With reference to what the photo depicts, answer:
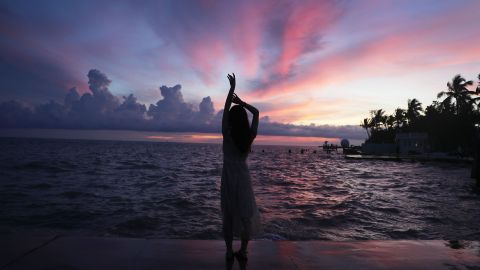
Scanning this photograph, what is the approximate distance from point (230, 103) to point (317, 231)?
6.70m

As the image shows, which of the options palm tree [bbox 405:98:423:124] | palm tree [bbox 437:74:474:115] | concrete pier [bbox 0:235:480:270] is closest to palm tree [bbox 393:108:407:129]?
palm tree [bbox 405:98:423:124]

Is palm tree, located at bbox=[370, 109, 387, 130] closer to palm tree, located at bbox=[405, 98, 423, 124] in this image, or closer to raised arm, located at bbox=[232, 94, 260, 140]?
palm tree, located at bbox=[405, 98, 423, 124]

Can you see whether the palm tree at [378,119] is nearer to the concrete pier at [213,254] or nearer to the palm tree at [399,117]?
the palm tree at [399,117]

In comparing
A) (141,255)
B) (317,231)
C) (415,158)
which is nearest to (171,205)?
(317,231)

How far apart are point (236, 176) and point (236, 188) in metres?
0.14

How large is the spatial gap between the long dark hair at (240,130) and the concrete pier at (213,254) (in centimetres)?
138

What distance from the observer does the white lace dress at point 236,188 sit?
4.18 m

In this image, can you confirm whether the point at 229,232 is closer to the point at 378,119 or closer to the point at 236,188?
the point at 236,188

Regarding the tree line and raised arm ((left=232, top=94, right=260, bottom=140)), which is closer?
raised arm ((left=232, top=94, right=260, bottom=140))

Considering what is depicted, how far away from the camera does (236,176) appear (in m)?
4.20

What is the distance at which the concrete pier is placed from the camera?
414cm

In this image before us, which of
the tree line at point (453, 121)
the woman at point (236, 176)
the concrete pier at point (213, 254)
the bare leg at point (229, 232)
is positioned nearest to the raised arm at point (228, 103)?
the woman at point (236, 176)

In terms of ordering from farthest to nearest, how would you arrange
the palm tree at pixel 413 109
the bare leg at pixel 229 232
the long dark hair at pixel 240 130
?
1. the palm tree at pixel 413 109
2. the bare leg at pixel 229 232
3. the long dark hair at pixel 240 130

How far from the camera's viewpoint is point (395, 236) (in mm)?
9156
